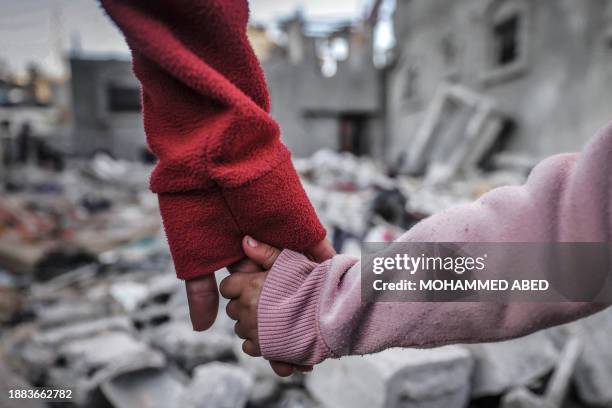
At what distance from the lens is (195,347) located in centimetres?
210

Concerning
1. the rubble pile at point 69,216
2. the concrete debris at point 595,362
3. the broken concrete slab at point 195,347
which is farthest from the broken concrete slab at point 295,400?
the rubble pile at point 69,216

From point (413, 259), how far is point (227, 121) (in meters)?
0.48

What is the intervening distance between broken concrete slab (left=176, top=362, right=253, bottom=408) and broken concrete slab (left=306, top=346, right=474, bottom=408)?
399 millimetres

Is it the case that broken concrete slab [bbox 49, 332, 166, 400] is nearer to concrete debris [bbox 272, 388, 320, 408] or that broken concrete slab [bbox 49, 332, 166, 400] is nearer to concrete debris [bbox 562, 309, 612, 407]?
concrete debris [bbox 272, 388, 320, 408]

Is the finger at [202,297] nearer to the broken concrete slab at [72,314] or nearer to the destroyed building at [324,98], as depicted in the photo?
the broken concrete slab at [72,314]

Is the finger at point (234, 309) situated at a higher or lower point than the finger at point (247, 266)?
lower

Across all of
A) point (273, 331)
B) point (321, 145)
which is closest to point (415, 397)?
point (273, 331)

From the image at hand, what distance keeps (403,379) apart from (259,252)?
1030 millimetres

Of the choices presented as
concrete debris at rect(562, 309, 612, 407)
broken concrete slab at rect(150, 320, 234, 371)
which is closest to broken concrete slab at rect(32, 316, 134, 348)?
broken concrete slab at rect(150, 320, 234, 371)

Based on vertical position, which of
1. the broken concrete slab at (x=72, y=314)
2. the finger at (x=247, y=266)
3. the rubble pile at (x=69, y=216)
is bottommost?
the rubble pile at (x=69, y=216)

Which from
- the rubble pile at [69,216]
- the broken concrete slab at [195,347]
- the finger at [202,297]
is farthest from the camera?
the rubble pile at [69,216]

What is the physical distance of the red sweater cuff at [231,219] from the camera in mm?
833

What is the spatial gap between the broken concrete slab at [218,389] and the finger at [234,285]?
95cm

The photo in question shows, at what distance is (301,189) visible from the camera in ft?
3.02
